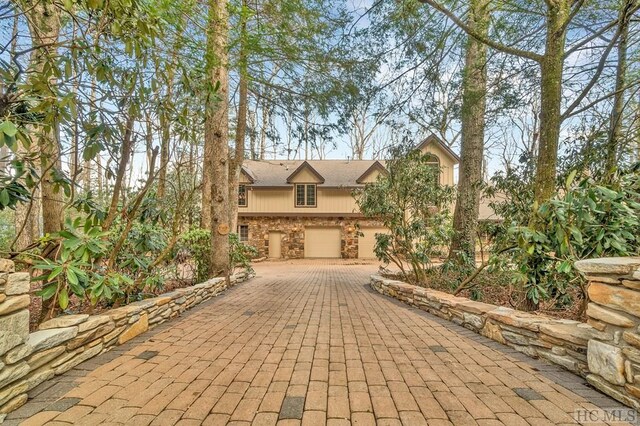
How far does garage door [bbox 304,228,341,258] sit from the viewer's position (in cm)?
1591

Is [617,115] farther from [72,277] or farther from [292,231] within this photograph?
[292,231]

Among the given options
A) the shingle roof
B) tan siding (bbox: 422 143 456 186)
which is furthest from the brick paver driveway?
tan siding (bbox: 422 143 456 186)

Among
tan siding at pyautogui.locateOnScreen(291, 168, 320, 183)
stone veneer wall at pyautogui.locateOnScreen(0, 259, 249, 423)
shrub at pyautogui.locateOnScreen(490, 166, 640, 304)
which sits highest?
tan siding at pyautogui.locateOnScreen(291, 168, 320, 183)

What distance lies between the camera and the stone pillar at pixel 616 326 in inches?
75.6

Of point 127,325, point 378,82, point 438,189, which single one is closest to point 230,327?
point 127,325

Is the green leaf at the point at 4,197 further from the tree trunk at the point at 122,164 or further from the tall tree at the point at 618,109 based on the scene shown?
the tall tree at the point at 618,109

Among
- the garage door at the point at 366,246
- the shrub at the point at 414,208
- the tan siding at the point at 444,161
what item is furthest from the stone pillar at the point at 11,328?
the tan siding at the point at 444,161

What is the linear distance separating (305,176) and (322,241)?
3724 millimetres

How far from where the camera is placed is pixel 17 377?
193cm

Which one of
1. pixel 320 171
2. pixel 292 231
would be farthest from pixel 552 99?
pixel 320 171

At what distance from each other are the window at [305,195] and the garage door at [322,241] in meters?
1.45

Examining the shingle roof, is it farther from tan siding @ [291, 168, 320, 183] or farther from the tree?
the tree

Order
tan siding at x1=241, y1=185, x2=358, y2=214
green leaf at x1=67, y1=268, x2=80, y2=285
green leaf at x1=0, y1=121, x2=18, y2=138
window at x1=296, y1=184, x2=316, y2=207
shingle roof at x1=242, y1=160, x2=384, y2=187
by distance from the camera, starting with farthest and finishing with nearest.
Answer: shingle roof at x1=242, y1=160, x2=384, y2=187 → window at x1=296, y1=184, x2=316, y2=207 → tan siding at x1=241, y1=185, x2=358, y2=214 → green leaf at x1=67, y1=268, x2=80, y2=285 → green leaf at x1=0, y1=121, x2=18, y2=138

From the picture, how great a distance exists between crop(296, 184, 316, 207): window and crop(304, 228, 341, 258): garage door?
1446 millimetres
